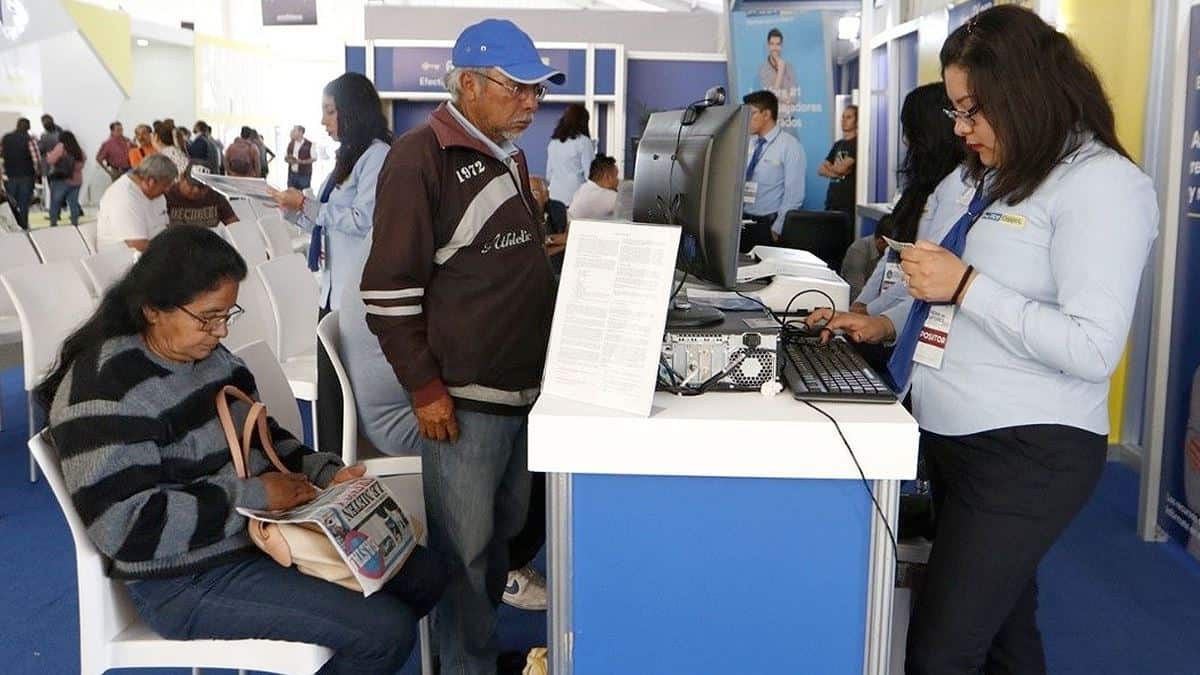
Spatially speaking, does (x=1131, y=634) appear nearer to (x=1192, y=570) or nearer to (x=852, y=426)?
(x=1192, y=570)

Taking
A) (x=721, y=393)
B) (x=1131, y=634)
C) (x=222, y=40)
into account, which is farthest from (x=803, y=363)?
(x=222, y=40)

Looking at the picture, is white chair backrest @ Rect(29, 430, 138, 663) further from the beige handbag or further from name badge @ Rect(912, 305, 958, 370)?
name badge @ Rect(912, 305, 958, 370)

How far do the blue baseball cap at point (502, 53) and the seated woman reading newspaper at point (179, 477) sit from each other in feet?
1.82

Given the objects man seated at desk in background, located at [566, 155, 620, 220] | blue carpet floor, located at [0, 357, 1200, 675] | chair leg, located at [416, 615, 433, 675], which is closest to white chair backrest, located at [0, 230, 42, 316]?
blue carpet floor, located at [0, 357, 1200, 675]

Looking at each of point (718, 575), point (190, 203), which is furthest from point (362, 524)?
point (190, 203)

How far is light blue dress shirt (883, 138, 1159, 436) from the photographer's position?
1.37 m

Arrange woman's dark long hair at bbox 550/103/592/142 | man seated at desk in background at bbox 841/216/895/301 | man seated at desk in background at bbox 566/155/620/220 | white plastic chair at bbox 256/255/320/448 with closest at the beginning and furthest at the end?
white plastic chair at bbox 256/255/320/448 < man seated at desk in background at bbox 841/216/895/301 < man seated at desk in background at bbox 566/155/620/220 < woman's dark long hair at bbox 550/103/592/142

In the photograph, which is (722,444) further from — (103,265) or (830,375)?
(103,265)

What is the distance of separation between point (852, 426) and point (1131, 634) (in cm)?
172

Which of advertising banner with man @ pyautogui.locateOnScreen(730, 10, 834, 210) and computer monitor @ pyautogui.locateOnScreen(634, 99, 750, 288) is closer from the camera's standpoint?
computer monitor @ pyautogui.locateOnScreen(634, 99, 750, 288)

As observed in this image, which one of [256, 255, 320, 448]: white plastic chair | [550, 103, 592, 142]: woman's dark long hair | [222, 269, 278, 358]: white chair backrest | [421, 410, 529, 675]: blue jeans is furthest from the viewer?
[550, 103, 592, 142]: woman's dark long hair

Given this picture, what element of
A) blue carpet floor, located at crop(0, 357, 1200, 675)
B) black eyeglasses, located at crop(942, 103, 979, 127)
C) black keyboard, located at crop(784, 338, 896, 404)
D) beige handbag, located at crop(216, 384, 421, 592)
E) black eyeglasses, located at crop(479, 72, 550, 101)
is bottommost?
blue carpet floor, located at crop(0, 357, 1200, 675)

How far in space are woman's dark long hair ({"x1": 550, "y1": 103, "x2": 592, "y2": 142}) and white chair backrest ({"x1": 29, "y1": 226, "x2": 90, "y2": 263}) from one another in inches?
118

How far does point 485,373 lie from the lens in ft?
6.31
